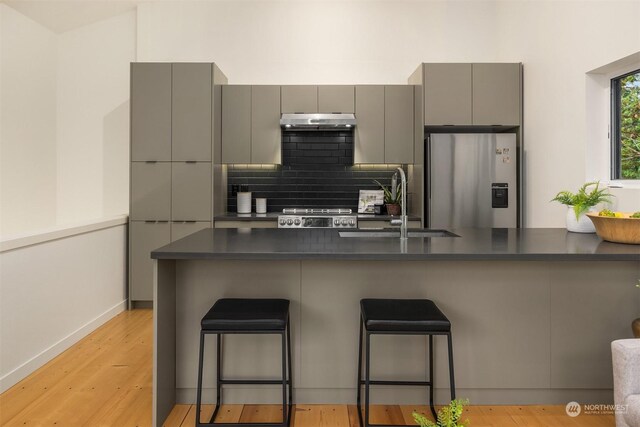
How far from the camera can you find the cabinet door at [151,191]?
4.44 meters

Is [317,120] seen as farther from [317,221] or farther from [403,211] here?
[403,211]

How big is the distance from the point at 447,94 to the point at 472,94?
0.24 metres

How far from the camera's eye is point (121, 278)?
4406 mm

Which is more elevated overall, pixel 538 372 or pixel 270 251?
pixel 270 251

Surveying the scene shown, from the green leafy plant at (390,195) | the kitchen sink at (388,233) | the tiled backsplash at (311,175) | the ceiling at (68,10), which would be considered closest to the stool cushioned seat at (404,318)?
the kitchen sink at (388,233)

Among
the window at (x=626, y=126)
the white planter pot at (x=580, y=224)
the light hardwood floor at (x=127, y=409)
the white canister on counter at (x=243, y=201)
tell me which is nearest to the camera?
the light hardwood floor at (x=127, y=409)

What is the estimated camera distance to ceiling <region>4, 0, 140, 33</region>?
4.56 meters

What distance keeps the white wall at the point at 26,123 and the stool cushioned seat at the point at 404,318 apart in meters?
4.04

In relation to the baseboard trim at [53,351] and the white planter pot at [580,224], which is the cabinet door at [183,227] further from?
the white planter pot at [580,224]

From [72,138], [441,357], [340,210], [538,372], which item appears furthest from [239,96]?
[538,372]

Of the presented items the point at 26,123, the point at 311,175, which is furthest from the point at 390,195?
the point at 26,123

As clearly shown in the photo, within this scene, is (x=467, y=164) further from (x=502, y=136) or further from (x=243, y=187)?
(x=243, y=187)

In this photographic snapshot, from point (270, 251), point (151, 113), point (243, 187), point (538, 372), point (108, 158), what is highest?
point (151, 113)

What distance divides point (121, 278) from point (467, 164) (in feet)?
11.4
